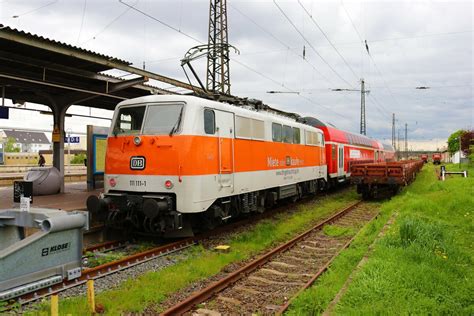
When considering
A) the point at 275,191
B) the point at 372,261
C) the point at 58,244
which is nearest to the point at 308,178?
the point at 275,191

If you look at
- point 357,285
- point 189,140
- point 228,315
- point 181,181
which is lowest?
point 228,315

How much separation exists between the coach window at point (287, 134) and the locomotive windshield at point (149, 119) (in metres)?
5.48

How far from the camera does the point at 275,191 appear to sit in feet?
44.0

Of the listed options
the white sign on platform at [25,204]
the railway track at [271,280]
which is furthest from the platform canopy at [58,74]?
the railway track at [271,280]

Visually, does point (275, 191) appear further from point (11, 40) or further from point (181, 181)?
point (11, 40)

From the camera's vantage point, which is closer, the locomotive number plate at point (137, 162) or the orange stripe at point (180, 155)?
the orange stripe at point (180, 155)

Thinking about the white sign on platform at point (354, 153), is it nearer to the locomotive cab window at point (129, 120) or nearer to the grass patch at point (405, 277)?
the grass patch at point (405, 277)

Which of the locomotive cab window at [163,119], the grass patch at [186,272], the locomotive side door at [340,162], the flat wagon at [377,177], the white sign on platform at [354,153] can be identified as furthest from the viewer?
the white sign on platform at [354,153]

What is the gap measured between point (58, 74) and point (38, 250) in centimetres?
838

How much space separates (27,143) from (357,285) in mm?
112034

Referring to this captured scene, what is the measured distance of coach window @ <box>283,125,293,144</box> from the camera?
13758 millimetres

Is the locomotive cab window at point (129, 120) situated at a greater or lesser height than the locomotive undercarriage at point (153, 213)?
greater

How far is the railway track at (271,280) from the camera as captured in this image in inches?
233

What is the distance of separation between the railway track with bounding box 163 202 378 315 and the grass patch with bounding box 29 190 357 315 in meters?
0.50
